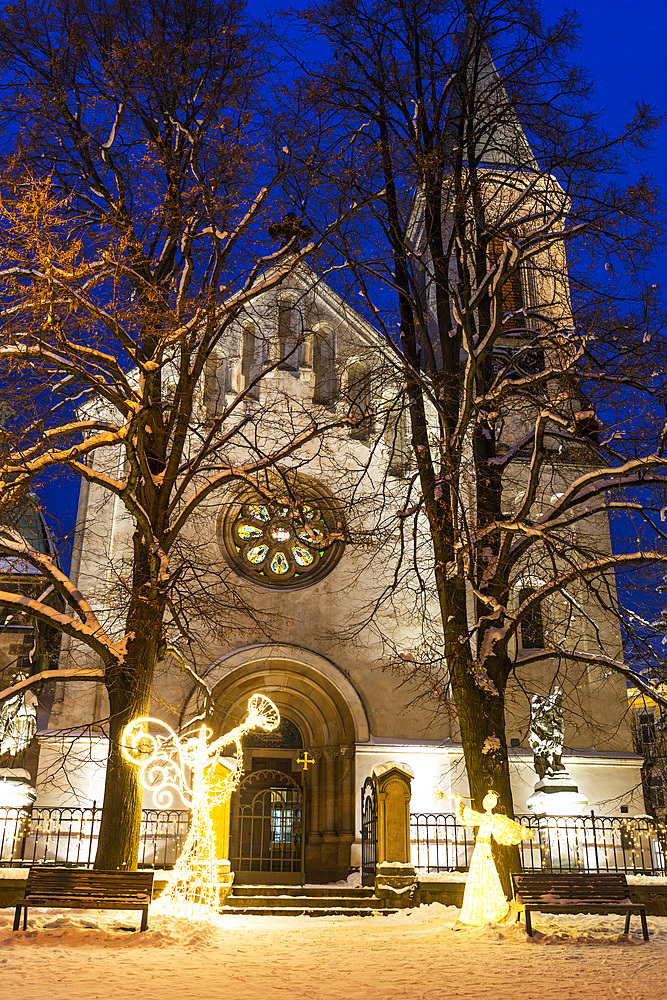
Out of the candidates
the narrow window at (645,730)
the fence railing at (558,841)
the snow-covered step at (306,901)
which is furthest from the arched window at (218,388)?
the narrow window at (645,730)

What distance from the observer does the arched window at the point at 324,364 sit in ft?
63.2

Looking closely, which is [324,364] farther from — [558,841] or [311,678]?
[558,841]

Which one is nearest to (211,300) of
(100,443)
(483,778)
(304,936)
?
(100,443)

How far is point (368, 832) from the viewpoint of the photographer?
15906mm

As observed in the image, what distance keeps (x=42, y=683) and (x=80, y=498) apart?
6758 millimetres

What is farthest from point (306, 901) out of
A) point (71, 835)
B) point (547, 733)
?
point (547, 733)

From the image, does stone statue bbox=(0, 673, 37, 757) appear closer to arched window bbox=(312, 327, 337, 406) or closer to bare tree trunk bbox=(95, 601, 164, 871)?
bare tree trunk bbox=(95, 601, 164, 871)

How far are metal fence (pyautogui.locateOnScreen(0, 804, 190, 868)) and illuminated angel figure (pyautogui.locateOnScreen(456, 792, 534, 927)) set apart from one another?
5435 millimetres

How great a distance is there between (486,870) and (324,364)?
1143cm

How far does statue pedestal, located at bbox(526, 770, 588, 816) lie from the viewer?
16.5 m

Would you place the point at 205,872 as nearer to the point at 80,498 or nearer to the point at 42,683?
the point at 42,683

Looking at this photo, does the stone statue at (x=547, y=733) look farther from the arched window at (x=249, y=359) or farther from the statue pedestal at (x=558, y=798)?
the arched window at (x=249, y=359)

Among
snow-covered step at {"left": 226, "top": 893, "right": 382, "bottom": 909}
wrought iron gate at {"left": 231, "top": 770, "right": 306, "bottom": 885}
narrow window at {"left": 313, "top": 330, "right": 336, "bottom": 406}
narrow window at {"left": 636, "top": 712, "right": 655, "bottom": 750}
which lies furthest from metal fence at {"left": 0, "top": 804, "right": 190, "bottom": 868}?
narrow window at {"left": 636, "top": 712, "right": 655, "bottom": 750}

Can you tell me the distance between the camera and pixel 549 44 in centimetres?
1304
